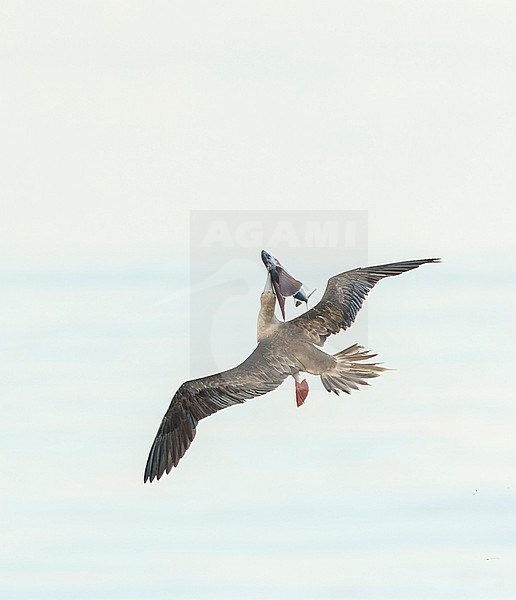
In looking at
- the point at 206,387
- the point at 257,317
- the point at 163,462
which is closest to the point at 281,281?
the point at 257,317

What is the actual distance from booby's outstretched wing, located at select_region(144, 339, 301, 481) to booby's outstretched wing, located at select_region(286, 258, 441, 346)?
0.71 metres

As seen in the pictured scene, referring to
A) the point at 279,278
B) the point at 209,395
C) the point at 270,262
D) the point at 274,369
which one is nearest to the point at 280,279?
the point at 279,278

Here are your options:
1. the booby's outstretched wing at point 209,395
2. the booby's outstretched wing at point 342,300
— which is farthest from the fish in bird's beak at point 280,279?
the booby's outstretched wing at point 209,395

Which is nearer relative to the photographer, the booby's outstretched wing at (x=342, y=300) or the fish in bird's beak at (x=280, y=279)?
the fish in bird's beak at (x=280, y=279)

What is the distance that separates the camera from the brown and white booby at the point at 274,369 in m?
17.4

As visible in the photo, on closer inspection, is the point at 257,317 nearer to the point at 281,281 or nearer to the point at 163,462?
the point at 281,281

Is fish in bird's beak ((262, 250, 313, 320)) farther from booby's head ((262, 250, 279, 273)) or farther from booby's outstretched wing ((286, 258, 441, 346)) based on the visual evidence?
booby's outstretched wing ((286, 258, 441, 346))

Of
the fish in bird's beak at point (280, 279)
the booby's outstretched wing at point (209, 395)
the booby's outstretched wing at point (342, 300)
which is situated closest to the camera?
the booby's outstretched wing at point (209, 395)

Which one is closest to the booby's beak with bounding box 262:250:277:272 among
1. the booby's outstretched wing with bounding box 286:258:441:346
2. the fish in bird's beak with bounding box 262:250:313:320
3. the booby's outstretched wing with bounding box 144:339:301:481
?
the fish in bird's beak with bounding box 262:250:313:320

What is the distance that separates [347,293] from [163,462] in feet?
11.1

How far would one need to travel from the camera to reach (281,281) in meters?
17.5

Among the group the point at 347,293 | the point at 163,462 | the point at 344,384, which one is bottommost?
the point at 163,462

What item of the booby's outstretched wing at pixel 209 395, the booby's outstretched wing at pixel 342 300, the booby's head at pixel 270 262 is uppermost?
the booby's head at pixel 270 262

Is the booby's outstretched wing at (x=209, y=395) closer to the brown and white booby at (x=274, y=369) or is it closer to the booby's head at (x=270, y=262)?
the brown and white booby at (x=274, y=369)
